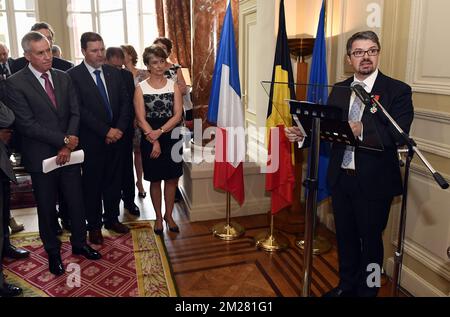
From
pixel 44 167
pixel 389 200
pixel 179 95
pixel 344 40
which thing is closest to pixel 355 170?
pixel 389 200

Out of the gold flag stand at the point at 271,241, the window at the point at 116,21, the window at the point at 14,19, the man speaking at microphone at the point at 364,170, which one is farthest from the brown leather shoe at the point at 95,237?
the window at the point at 14,19

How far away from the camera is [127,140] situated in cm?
351

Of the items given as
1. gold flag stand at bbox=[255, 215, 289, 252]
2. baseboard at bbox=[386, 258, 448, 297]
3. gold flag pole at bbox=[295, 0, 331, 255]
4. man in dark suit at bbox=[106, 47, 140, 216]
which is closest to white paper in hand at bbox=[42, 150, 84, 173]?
man in dark suit at bbox=[106, 47, 140, 216]

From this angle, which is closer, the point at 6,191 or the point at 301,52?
the point at 6,191

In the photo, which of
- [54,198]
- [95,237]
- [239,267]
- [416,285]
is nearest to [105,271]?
[95,237]

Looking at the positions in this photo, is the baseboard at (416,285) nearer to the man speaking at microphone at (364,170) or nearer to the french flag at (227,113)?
the man speaking at microphone at (364,170)

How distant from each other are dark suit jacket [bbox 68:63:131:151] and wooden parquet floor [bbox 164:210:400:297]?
3.44 ft

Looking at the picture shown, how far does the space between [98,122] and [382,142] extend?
6.73ft

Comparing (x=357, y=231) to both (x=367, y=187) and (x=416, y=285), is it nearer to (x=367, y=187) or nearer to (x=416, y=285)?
(x=367, y=187)

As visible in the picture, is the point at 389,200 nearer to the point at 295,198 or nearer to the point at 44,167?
the point at 295,198

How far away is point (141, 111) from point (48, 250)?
4.07ft

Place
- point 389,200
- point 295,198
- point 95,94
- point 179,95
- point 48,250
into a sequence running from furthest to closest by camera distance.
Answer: point 295,198, point 179,95, point 95,94, point 48,250, point 389,200

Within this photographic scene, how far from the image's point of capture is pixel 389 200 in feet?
7.23

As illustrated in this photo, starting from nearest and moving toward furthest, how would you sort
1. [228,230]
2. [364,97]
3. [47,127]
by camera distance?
[364,97] < [47,127] < [228,230]
